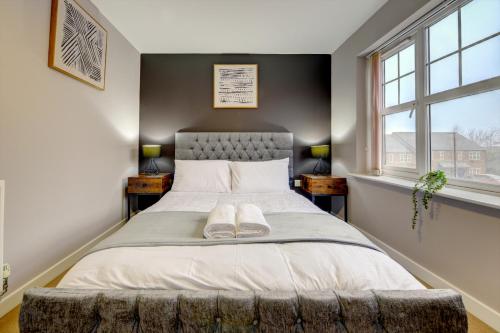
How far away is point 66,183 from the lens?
6.86 ft

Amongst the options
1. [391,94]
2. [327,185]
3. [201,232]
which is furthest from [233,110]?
[201,232]

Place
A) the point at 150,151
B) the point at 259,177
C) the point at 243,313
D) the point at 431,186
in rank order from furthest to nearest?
the point at 150,151
the point at 259,177
the point at 431,186
the point at 243,313

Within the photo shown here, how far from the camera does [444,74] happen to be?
6.45 feet

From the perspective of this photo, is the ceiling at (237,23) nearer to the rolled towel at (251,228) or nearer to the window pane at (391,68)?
the window pane at (391,68)

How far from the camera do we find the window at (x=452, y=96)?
1.63 meters

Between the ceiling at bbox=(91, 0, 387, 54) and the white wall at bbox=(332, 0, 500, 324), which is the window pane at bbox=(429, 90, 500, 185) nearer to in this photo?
the white wall at bbox=(332, 0, 500, 324)

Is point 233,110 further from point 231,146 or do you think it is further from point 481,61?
point 481,61

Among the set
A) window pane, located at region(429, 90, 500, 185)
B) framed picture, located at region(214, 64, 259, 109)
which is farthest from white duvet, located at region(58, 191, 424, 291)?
framed picture, located at region(214, 64, 259, 109)

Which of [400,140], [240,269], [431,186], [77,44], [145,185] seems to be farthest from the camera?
[145,185]

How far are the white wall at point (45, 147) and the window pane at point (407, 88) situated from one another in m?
3.32

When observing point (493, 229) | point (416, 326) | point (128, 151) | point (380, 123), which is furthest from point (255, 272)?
point (128, 151)

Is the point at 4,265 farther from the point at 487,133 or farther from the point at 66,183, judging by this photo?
the point at 487,133

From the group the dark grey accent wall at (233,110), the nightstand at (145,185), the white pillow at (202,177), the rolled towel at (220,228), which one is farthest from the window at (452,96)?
the nightstand at (145,185)

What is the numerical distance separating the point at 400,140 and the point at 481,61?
96 centimetres
